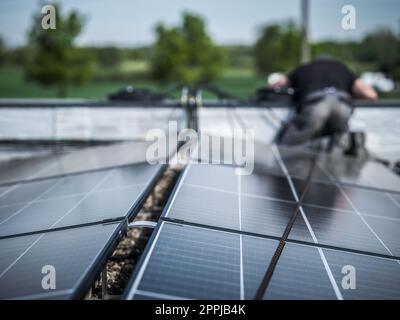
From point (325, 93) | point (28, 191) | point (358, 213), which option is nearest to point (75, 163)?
point (28, 191)

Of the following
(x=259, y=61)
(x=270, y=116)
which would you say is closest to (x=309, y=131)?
(x=270, y=116)

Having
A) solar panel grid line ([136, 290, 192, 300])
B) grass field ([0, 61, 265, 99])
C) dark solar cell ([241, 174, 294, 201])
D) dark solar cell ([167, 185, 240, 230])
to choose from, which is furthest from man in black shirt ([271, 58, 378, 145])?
grass field ([0, 61, 265, 99])

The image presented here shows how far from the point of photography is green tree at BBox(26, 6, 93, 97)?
2351 inches

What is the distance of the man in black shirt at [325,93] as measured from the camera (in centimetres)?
803

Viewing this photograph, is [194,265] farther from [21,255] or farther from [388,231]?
[388,231]

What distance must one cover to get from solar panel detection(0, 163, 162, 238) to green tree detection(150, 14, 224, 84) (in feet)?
205

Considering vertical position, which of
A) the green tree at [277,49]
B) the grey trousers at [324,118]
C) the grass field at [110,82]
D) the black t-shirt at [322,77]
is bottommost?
the grey trousers at [324,118]

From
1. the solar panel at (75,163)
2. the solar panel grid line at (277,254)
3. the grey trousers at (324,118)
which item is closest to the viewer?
the solar panel grid line at (277,254)

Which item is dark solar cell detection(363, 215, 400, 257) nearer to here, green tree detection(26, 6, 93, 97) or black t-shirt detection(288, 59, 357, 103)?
black t-shirt detection(288, 59, 357, 103)

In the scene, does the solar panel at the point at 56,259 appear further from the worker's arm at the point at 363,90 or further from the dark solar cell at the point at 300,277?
the worker's arm at the point at 363,90

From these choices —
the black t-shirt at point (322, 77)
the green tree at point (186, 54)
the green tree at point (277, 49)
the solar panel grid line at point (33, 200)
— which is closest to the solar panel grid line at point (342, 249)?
the solar panel grid line at point (33, 200)

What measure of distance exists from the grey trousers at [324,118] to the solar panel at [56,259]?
5.50 meters
